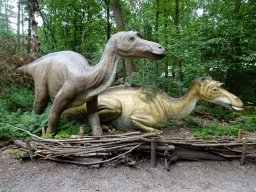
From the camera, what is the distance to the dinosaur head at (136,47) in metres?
2.70

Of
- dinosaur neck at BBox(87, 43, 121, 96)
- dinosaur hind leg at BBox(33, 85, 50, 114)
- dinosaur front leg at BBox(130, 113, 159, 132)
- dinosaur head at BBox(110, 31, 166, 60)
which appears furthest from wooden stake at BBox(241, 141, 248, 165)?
dinosaur hind leg at BBox(33, 85, 50, 114)

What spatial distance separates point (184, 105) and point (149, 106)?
2.33 feet

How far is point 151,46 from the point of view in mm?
2715

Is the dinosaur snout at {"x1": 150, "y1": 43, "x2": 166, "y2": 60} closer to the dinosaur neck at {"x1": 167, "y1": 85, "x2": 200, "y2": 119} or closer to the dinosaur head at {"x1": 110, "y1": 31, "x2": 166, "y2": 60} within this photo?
the dinosaur head at {"x1": 110, "y1": 31, "x2": 166, "y2": 60}

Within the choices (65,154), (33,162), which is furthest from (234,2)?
(33,162)

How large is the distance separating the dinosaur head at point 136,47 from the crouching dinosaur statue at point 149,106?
1239mm

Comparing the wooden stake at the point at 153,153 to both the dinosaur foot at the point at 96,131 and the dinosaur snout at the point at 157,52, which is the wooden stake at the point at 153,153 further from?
the dinosaur snout at the point at 157,52

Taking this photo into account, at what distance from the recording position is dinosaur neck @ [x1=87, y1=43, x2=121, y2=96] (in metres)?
2.89

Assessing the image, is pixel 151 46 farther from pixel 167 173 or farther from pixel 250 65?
pixel 250 65

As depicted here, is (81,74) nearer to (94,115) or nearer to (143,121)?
(94,115)

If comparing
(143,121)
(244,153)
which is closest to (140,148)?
(143,121)

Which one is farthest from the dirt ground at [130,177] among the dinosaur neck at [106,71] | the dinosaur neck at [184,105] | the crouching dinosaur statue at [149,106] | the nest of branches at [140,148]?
the dinosaur neck at [106,71]

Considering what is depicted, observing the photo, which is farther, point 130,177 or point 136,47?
point 136,47

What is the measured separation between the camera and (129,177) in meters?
2.61
